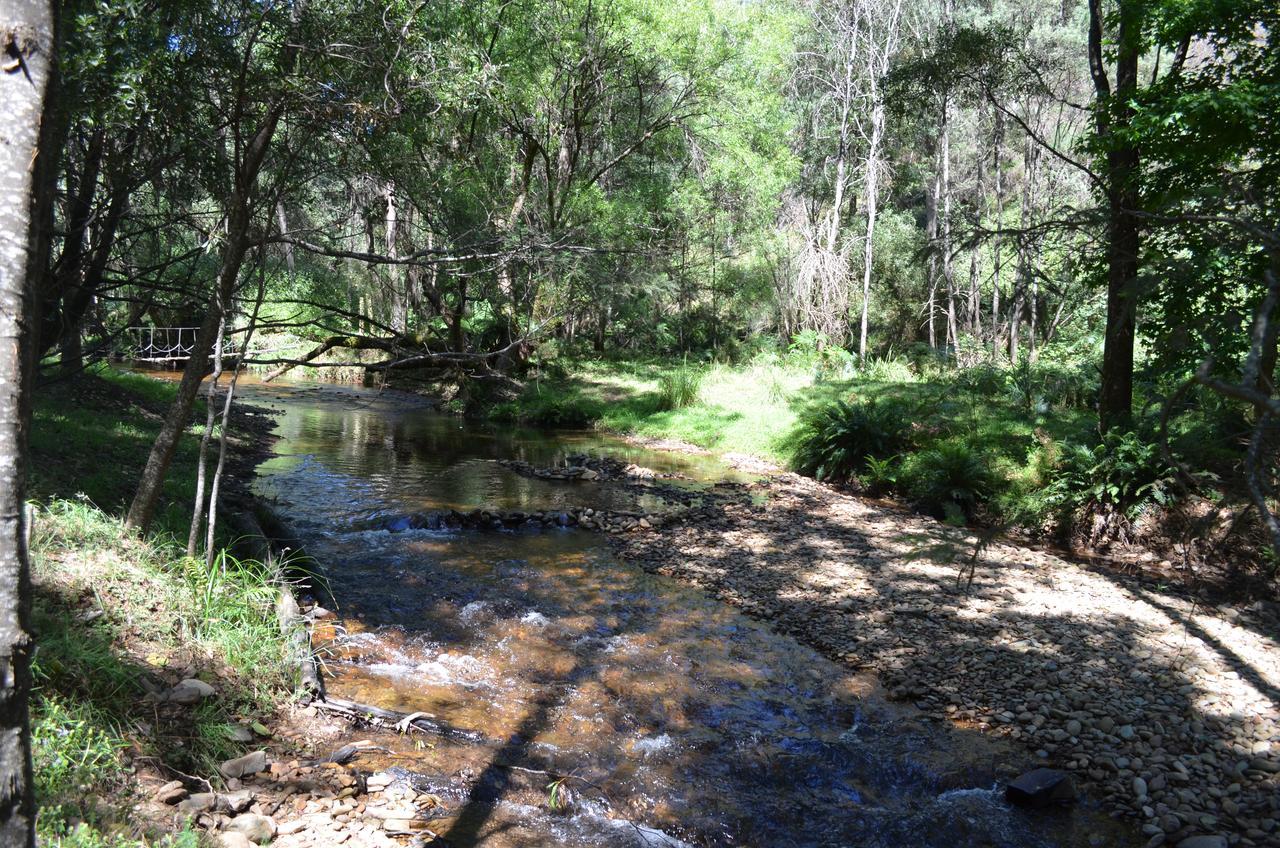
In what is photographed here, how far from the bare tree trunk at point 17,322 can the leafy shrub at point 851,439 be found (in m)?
12.1

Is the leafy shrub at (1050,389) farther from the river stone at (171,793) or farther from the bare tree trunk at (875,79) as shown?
the river stone at (171,793)

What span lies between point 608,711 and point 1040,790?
8.34ft

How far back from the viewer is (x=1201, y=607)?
263 inches

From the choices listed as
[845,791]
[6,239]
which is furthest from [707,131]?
[6,239]

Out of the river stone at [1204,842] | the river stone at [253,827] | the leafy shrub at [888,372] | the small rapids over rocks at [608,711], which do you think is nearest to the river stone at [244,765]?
the river stone at [253,827]

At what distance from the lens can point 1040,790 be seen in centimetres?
405

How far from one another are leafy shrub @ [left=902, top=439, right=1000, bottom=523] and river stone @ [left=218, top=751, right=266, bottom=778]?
29.7ft

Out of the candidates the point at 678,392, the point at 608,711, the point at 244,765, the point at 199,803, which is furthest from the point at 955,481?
the point at 199,803

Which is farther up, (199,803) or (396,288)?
(396,288)

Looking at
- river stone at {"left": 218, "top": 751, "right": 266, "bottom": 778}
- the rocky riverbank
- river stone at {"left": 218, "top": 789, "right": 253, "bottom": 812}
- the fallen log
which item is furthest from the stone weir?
river stone at {"left": 218, "top": 789, "right": 253, "bottom": 812}

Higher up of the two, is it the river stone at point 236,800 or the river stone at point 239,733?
the river stone at point 239,733

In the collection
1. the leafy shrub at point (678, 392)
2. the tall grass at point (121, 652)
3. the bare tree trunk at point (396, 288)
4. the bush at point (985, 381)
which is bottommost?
the tall grass at point (121, 652)

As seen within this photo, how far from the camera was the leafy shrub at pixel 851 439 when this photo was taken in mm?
12781

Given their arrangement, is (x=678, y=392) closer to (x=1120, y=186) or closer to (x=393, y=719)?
(x=1120, y=186)
